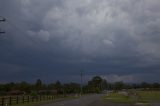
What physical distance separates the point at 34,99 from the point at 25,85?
275 feet

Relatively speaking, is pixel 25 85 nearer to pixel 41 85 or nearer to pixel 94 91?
pixel 41 85

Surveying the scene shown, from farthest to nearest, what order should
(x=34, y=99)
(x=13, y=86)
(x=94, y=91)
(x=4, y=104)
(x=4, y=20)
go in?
(x=94, y=91), (x=13, y=86), (x=34, y=99), (x=4, y=104), (x=4, y=20)

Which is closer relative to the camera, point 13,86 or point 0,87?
point 0,87

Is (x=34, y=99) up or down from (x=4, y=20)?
down

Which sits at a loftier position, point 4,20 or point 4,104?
point 4,20

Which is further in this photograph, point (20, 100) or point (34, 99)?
point (34, 99)

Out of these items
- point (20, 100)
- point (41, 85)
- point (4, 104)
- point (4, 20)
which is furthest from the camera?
point (41, 85)

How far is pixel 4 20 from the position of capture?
38844mm

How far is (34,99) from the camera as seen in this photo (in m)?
63.9

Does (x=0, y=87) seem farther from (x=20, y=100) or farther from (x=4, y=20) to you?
(x=4, y=20)

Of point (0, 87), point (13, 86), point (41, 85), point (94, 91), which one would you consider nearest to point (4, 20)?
point (0, 87)

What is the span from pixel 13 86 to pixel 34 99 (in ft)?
297

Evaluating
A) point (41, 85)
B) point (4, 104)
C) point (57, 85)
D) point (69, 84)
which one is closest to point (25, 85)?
point (41, 85)

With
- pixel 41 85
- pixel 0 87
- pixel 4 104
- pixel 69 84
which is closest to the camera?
pixel 4 104
